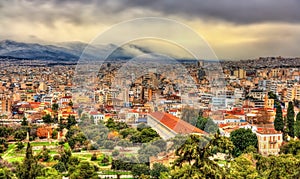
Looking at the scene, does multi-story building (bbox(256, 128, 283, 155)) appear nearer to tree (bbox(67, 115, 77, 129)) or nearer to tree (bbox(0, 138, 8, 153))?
tree (bbox(67, 115, 77, 129))

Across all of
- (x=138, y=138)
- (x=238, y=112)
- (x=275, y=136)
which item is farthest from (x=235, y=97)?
(x=138, y=138)

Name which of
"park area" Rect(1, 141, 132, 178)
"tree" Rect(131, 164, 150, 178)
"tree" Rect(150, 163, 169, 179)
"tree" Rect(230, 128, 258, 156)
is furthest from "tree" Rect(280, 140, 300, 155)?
"park area" Rect(1, 141, 132, 178)

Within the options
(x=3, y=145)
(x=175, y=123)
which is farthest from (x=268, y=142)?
(x=3, y=145)

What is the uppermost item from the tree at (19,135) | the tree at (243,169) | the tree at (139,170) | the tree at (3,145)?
the tree at (243,169)

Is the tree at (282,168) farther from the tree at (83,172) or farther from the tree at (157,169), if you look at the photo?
the tree at (83,172)

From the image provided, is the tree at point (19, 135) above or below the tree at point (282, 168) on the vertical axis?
below

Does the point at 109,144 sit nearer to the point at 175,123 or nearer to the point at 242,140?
the point at 175,123

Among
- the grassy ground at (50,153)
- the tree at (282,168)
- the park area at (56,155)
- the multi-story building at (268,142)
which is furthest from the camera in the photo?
the multi-story building at (268,142)

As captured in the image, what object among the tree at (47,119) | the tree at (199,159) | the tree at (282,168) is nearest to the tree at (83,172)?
the tree at (282,168)
